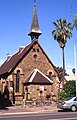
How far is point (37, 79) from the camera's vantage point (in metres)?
42.7

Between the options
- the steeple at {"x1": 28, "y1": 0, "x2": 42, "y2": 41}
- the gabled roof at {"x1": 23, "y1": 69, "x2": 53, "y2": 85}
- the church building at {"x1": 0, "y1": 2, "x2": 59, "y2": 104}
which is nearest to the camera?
the gabled roof at {"x1": 23, "y1": 69, "x2": 53, "y2": 85}

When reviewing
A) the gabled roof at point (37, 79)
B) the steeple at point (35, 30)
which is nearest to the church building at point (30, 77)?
the gabled roof at point (37, 79)

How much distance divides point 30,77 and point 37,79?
1.52 meters

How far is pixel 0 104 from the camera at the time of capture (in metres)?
43.3

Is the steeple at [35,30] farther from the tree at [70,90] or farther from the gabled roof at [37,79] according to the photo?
the tree at [70,90]

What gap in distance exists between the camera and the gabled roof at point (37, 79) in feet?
139

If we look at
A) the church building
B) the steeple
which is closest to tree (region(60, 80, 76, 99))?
the church building

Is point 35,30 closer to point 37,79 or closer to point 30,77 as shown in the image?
point 30,77

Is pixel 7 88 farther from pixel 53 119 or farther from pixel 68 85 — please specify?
pixel 53 119

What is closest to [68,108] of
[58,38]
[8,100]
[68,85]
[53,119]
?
[53,119]

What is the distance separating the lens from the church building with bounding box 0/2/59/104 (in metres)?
42.7

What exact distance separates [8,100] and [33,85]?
4813 mm

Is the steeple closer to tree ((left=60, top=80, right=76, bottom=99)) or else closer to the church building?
the church building

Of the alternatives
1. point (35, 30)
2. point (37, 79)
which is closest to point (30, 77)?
point (37, 79)
